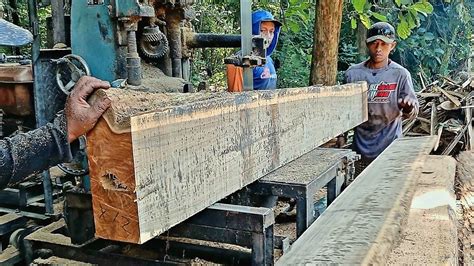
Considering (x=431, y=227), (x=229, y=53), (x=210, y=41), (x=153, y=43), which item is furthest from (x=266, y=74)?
(x=229, y=53)

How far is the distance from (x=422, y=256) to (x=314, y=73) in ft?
11.0

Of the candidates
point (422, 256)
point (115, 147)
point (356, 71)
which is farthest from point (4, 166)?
point (356, 71)

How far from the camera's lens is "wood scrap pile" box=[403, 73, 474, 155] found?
4.93 metres

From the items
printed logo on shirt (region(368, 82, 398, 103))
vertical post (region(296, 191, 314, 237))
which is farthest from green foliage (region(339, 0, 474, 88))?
vertical post (region(296, 191, 314, 237))

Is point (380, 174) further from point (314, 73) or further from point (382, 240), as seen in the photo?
point (314, 73)

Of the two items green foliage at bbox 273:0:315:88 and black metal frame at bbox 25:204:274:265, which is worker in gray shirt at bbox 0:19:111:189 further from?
green foliage at bbox 273:0:315:88

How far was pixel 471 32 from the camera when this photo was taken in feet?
42.7

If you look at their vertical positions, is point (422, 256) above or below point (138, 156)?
below

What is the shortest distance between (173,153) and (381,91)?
103 inches

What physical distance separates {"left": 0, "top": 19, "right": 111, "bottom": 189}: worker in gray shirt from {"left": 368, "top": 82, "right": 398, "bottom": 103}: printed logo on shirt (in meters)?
2.62

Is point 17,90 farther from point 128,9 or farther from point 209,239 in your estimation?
point 209,239

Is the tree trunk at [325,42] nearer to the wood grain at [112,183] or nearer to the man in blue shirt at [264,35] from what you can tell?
the man in blue shirt at [264,35]

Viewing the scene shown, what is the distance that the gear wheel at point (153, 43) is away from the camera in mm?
2486

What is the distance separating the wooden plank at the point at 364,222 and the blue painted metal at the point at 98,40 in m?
1.20
